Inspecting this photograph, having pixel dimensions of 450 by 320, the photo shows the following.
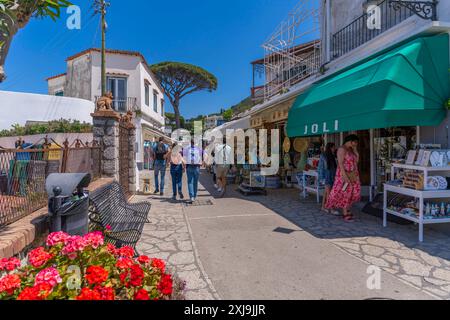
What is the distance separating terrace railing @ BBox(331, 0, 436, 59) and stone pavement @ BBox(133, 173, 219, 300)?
5.78 m

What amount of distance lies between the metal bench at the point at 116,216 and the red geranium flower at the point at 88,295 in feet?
6.35

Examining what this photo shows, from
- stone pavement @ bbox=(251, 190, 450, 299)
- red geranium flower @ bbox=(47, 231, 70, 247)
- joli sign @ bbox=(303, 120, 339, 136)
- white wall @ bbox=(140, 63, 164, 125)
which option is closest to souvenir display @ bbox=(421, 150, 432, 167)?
stone pavement @ bbox=(251, 190, 450, 299)

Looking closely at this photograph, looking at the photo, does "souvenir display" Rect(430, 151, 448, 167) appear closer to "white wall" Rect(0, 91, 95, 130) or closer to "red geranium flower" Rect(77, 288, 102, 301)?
"red geranium flower" Rect(77, 288, 102, 301)

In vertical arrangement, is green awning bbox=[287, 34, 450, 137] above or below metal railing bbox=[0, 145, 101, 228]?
above

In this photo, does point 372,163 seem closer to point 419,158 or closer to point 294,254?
point 419,158

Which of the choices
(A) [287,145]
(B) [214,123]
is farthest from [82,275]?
(B) [214,123]

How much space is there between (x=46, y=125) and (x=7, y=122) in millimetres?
2577

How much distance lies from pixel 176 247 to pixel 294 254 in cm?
182

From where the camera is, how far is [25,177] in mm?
3896

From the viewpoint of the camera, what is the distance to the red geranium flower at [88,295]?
1724 mm

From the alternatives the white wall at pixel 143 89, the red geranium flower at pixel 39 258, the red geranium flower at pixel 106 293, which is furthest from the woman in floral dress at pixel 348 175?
the white wall at pixel 143 89

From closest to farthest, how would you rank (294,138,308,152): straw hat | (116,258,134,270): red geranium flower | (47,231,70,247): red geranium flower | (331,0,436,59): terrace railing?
(116,258,134,270): red geranium flower
(47,231,70,247): red geranium flower
(331,0,436,59): terrace railing
(294,138,308,152): straw hat

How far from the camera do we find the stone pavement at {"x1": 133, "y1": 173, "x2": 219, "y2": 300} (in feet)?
10.6

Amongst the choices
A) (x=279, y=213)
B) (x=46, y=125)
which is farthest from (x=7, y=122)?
(x=279, y=213)
